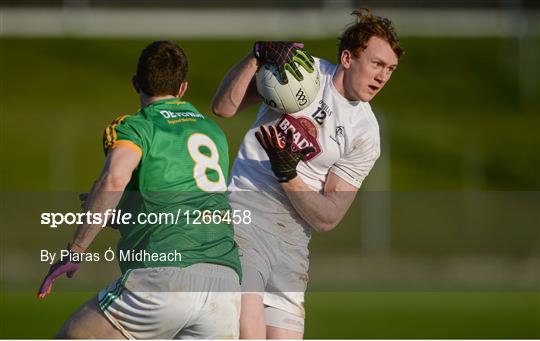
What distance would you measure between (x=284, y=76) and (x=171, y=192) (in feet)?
3.97

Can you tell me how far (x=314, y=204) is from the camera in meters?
7.00

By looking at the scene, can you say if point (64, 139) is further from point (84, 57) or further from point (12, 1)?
point (12, 1)

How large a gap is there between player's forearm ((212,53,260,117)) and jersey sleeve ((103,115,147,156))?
1.13m

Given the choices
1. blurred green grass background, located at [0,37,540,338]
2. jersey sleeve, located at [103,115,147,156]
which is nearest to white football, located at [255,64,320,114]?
jersey sleeve, located at [103,115,147,156]

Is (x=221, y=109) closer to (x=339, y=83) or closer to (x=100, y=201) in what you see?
(x=339, y=83)

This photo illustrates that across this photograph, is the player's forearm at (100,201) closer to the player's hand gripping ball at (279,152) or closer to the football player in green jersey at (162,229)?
the football player in green jersey at (162,229)

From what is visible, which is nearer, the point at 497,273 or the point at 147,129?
the point at 147,129

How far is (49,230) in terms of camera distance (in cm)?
1478

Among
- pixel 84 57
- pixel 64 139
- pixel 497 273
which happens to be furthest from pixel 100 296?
pixel 84 57

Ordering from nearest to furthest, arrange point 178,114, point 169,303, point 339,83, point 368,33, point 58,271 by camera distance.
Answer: point 169,303, point 178,114, point 58,271, point 368,33, point 339,83

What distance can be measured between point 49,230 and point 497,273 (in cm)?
587

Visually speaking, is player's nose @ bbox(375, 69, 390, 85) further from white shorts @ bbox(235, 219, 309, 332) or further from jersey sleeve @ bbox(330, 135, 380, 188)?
white shorts @ bbox(235, 219, 309, 332)

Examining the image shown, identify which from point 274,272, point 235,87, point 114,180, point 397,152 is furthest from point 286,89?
point 397,152

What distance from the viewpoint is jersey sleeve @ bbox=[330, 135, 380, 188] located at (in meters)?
7.23
